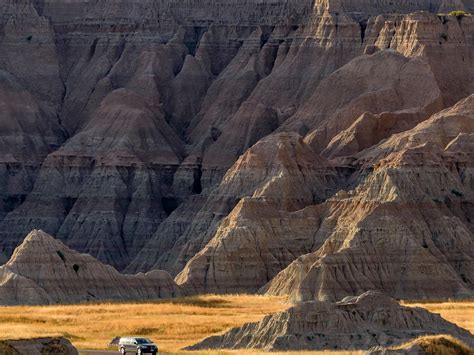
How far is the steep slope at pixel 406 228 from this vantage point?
160500 mm

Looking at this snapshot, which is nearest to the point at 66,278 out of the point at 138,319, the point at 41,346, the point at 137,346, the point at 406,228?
the point at 406,228

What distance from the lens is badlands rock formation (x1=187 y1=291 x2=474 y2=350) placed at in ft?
348

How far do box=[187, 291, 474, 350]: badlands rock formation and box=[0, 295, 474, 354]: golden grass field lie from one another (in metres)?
2.95

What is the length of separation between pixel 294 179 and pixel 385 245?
69.8 feet

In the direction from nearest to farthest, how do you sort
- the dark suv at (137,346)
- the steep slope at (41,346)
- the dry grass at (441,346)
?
the steep slope at (41,346)
the dry grass at (441,346)
the dark suv at (137,346)

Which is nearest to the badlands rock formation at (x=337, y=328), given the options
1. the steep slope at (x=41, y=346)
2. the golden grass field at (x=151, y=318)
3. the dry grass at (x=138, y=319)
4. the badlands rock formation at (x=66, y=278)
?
the golden grass field at (x=151, y=318)

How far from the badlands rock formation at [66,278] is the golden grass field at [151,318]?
3182 millimetres

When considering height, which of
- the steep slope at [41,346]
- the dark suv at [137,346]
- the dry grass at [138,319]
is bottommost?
the steep slope at [41,346]

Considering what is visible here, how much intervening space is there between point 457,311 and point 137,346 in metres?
40.3

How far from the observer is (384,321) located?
109312 millimetres

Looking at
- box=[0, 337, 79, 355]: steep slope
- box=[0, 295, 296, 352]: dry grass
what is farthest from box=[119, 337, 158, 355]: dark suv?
box=[0, 337, 79, 355]: steep slope

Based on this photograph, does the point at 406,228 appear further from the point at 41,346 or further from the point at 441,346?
the point at 41,346

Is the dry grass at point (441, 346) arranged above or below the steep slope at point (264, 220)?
below

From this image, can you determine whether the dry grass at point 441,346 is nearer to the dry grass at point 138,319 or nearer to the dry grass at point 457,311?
the dry grass at point 138,319
